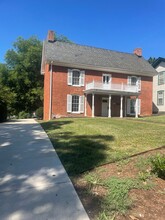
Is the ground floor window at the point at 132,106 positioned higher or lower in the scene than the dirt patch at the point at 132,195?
higher

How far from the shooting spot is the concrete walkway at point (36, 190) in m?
2.91

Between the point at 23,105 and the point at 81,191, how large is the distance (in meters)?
29.6

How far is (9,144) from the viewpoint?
7242mm

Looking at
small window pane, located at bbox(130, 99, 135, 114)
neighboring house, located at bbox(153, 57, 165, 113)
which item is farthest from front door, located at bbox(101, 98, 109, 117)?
neighboring house, located at bbox(153, 57, 165, 113)

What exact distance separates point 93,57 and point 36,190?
21.3 meters

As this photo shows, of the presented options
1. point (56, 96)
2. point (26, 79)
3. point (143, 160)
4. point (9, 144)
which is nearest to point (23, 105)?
Answer: point (26, 79)

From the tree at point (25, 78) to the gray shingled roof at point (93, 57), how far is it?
9023 millimetres

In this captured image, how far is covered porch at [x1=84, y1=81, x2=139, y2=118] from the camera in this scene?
21.0 m

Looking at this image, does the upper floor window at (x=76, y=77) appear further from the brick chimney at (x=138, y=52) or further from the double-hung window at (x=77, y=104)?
the brick chimney at (x=138, y=52)

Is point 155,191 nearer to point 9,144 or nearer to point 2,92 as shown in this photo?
point 9,144

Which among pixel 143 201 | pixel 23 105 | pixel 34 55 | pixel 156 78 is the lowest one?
pixel 143 201

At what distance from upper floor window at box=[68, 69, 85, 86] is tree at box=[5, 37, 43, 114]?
978 cm

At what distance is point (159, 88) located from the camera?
2689cm

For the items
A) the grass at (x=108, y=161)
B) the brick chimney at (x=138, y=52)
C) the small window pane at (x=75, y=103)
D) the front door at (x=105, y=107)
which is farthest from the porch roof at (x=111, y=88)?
the grass at (x=108, y=161)
